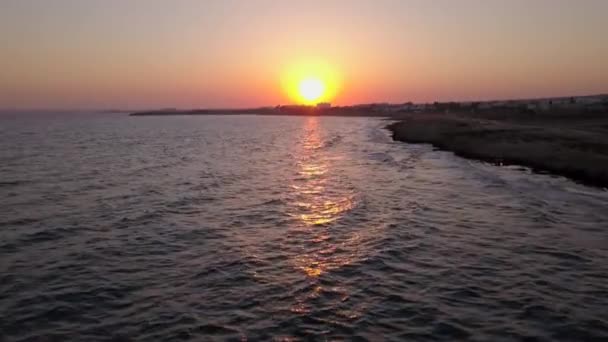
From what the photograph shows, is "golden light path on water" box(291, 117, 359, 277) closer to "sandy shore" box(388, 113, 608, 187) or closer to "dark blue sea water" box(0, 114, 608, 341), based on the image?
"dark blue sea water" box(0, 114, 608, 341)

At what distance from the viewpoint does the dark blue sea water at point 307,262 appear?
1169cm

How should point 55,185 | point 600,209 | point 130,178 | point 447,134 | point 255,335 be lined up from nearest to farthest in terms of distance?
point 255,335 < point 600,209 < point 55,185 < point 130,178 < point 447,134

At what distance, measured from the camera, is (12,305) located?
12.9 meters

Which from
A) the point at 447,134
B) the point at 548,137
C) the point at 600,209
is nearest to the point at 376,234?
the point at 600,209

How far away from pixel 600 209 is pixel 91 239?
23.7m

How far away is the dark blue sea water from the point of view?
11.7m

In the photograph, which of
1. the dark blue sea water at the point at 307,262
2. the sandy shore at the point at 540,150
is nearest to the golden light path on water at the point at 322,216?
the dark blue sea water at the point at 307,262

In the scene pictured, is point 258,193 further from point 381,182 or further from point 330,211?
point 381,182

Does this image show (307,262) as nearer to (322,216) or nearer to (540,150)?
(322,216)

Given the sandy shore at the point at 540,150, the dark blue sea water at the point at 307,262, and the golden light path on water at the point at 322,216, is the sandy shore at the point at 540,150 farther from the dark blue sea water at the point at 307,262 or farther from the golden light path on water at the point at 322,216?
the golden light path on water at the point at 322,216

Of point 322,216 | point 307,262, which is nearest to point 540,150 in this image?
point 322,216

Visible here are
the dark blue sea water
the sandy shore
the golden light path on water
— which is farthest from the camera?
the sandy shore

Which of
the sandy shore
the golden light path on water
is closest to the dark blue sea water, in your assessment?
the golden light path on water

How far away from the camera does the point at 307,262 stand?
54.1 feet
